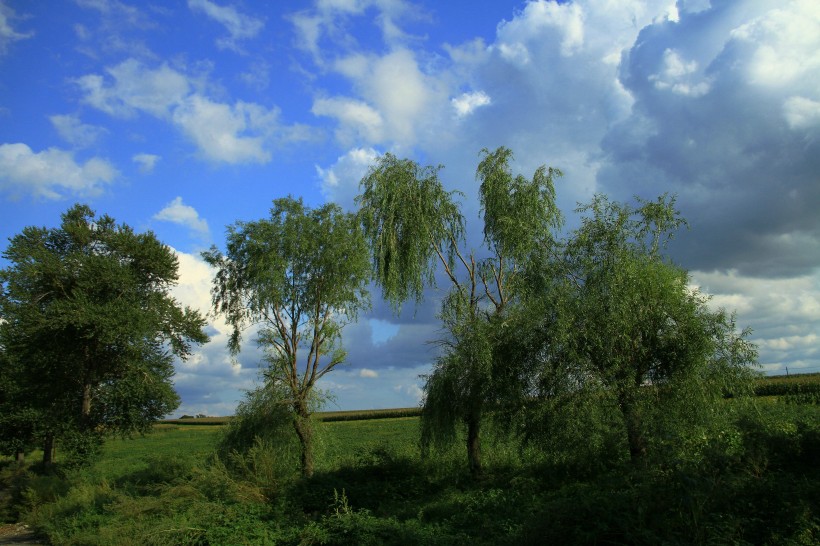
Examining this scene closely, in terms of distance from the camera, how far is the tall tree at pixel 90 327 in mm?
31156

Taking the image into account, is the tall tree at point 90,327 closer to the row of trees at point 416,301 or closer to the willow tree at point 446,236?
the row of trees at point 416,301

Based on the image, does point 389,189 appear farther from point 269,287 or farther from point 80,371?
point 80,371

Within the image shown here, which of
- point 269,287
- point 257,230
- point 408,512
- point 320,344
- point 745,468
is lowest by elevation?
point 408,512

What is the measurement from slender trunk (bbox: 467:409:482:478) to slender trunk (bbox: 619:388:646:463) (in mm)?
5664

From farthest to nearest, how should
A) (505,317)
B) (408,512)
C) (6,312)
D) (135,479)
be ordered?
(6,312) → (135,479) → (505,317) → (408,512)

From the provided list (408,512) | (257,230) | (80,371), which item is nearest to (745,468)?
(408,512)

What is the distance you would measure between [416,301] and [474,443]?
6.96 metres

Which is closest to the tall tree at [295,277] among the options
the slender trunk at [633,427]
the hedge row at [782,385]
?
the slender trunk at [633,427]

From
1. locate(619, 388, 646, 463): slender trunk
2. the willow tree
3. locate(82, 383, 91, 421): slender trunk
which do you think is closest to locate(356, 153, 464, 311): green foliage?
the willow tree

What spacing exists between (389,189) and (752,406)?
15.6 m

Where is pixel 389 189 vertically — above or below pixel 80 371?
above

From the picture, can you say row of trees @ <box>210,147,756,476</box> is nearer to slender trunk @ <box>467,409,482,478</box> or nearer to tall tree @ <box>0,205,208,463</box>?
Answer: slender trunk @ <box>467,409,482,478</box>

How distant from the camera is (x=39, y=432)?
Result: 3225cm

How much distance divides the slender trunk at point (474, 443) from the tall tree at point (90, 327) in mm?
21123
